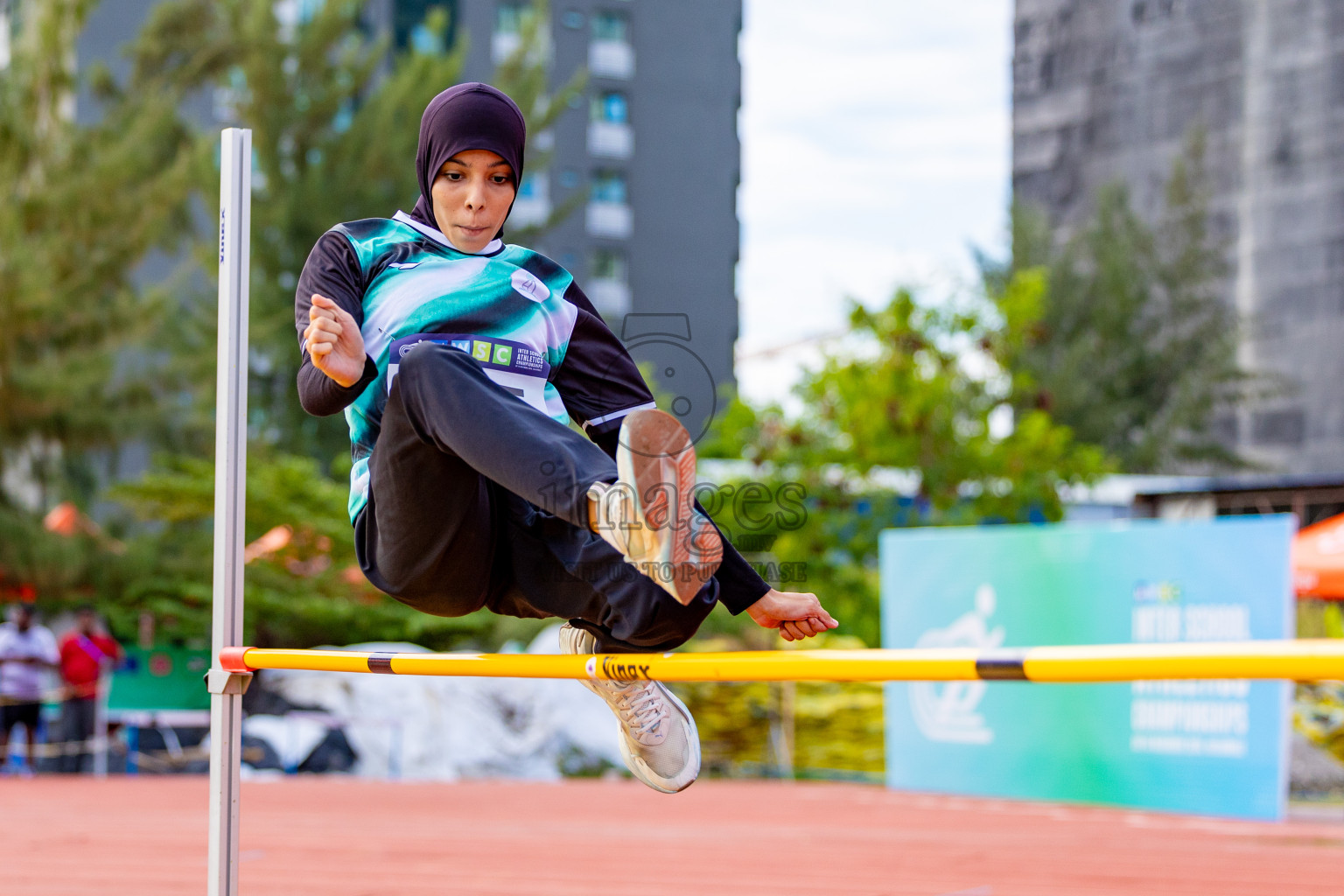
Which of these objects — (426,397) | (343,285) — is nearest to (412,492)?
(426,397)

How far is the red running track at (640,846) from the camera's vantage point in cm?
538

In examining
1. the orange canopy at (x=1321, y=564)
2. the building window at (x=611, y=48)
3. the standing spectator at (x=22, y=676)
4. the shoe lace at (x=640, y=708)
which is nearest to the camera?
the shoe lace at (x=640, y=708)

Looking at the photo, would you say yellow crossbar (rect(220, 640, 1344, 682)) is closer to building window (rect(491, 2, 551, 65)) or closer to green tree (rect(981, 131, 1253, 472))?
green tree (rect(981, 131, 1253, 472))

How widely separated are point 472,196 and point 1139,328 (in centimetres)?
3243

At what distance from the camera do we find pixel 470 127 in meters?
2.85

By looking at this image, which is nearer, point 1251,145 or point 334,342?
point 334,342

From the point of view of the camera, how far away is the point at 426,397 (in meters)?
2.49

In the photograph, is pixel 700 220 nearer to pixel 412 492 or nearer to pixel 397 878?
pixel 397 878

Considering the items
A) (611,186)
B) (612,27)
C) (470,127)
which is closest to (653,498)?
(470,127)

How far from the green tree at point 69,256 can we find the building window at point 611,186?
2072 centimetres

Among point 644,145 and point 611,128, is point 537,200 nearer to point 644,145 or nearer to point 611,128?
point 611,128

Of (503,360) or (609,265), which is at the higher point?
(609,265)

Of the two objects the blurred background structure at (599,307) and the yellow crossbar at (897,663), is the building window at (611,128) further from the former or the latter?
the yellow crossbar at (897,663)

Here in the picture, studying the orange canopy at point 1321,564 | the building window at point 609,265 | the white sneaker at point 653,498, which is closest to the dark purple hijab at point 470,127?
the white sneaker at point 653,498
